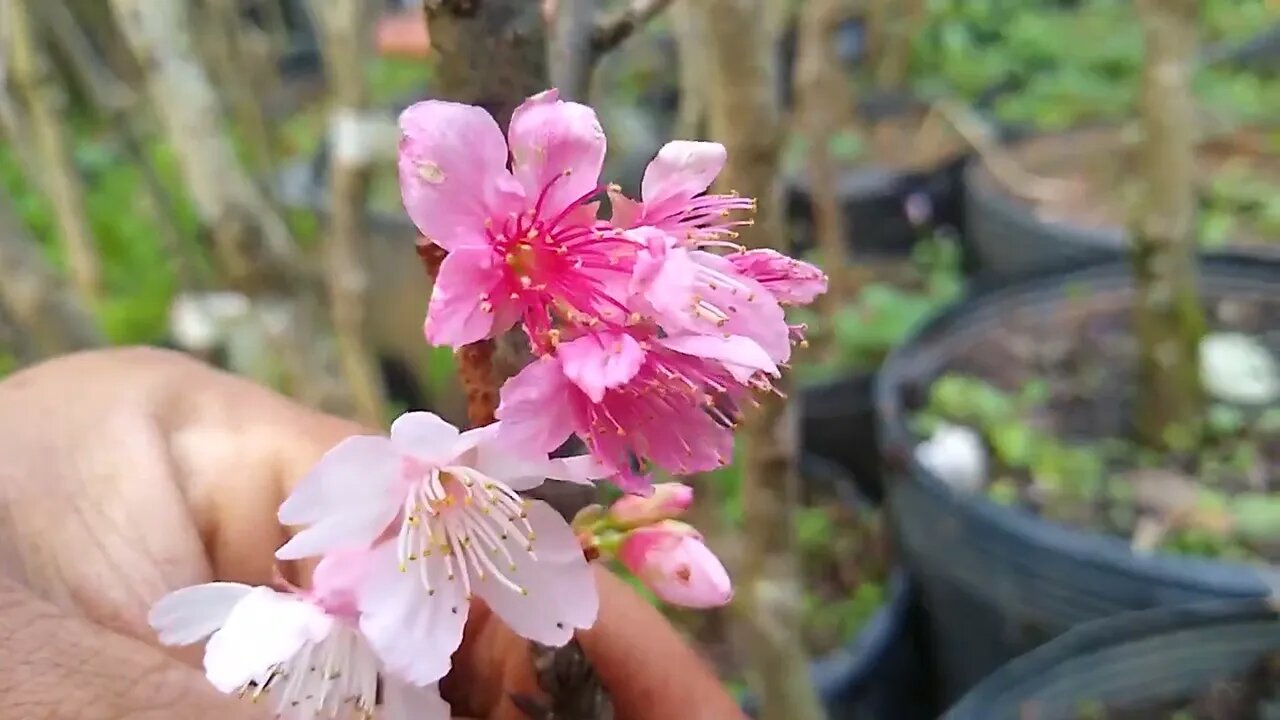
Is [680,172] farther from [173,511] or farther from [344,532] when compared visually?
[173,511]

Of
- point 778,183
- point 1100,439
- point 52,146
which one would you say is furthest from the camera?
point 52,146

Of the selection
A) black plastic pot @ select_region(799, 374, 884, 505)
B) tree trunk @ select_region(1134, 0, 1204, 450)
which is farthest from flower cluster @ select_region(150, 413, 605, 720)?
black plastic pot @ select_region(799, 374, 884, 505)

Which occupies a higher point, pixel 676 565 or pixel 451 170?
pixel 451 170

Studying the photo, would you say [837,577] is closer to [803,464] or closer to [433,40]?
[803,464]

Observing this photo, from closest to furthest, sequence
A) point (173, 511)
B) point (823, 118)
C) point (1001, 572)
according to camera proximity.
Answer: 1. point (173, 511)
2. point (1001, 572)
3. point (823, 118)

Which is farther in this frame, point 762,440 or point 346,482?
point 762,440

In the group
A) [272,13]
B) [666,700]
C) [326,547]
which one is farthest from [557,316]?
[272,13]

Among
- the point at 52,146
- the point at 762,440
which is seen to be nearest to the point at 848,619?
the point at 762,440

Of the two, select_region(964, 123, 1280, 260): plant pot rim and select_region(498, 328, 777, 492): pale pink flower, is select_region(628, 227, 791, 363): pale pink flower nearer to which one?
select_region(498, 328, 777, 492): pale pink flower
